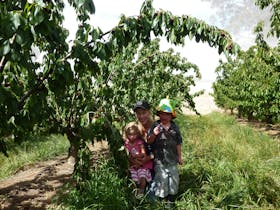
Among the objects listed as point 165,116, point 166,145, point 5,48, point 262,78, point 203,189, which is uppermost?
point 262,78

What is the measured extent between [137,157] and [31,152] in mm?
5741

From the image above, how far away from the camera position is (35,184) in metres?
6.51

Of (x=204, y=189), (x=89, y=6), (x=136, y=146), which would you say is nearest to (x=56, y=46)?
(x=89, y=6)

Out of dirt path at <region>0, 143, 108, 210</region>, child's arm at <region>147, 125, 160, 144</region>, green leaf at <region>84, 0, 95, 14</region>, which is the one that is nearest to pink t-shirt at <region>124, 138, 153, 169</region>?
child's arm at <region>147, 125, 160, 144</region>

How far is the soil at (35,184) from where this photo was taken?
5.47 meters

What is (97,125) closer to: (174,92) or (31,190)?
(31,190)

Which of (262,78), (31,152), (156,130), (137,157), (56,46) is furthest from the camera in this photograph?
(262,78)

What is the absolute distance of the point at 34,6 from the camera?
223 centimetres

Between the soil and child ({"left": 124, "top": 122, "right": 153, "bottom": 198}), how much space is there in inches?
18.0

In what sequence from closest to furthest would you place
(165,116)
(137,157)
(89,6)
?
1. (89,6)
2. (165,116)
3. (137,157)

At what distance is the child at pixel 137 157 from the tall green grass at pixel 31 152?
132 inches

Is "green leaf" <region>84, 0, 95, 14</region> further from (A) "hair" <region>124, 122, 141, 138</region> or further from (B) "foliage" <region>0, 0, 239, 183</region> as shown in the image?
(A) "hair" <region>124, 122, 141, 138</region>

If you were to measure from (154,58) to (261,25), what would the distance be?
3.64 metres

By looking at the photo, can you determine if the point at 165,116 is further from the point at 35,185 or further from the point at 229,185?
the point at 35,185
